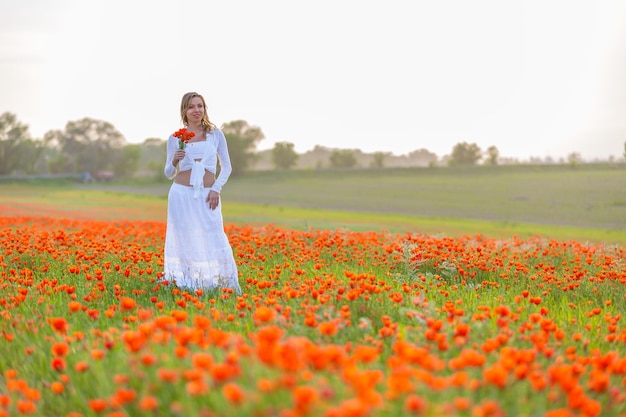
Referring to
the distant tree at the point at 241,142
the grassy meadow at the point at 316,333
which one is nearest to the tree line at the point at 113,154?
the distant tree at the point at 241,142

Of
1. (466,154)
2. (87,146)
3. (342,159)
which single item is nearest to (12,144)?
(87,146)

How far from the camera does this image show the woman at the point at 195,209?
321 inches

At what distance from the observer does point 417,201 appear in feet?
143

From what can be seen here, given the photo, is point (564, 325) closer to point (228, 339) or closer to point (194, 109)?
point (228, 339)

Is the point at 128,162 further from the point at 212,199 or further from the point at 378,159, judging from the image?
the point at 212,199

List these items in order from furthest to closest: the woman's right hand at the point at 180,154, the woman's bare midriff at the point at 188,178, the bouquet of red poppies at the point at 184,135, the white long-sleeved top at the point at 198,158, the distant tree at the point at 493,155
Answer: the distant tree at the point at 493,155 → the woman's bare midriff at the point at 188,178 → the white long-sleeved top at the point at 198,158 → the woman's right hand at the point at 180,154 → the bouquet of red poppies at the point at 184,135

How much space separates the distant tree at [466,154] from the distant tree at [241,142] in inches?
928

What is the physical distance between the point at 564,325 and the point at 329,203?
121ft

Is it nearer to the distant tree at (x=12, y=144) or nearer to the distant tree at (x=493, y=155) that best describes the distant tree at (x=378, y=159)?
the distant tree at (x=493, y=155)

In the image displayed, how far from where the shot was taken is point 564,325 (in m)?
5.54

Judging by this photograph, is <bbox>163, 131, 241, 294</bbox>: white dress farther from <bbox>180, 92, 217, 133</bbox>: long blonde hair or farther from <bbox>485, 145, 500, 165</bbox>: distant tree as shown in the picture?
<bbox>485, 145, 500, 165</bbox>: distant tree

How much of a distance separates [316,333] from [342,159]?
7720cm

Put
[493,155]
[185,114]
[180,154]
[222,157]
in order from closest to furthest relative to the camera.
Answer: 1. [180,154]
2. [185,114]
3. [222,157]
4. [493,155]

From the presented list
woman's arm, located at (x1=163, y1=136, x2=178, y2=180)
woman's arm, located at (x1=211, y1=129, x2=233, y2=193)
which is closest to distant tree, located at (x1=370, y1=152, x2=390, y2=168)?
woman's arm, located at (x1=211, y1=129, x2=233, y2=193)
